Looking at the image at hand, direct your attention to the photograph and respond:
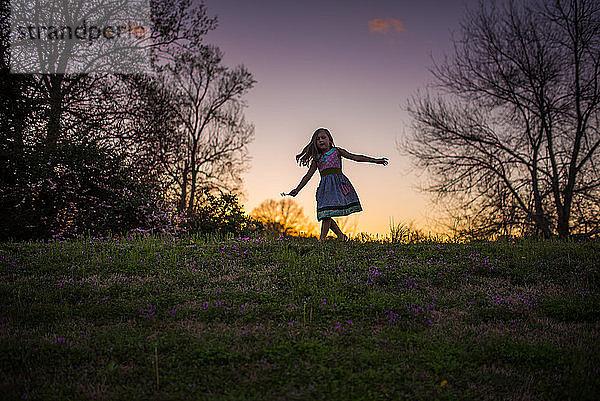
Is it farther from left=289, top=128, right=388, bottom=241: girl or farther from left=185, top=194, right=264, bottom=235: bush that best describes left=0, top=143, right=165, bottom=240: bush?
left=289, top=128, right=388, bottom=241: girl

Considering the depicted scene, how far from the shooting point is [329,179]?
10836mm

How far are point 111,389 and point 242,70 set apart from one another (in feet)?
77.3

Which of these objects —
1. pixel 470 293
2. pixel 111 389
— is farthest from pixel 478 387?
pixel 111 389

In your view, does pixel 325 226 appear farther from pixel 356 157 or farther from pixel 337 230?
pixel 356 157

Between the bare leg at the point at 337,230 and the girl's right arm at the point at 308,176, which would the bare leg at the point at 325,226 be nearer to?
the bare leg at the point at 337,230

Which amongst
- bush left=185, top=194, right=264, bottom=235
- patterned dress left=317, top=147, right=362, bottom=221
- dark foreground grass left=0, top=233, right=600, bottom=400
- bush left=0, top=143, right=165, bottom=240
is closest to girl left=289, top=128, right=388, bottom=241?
patterned dress left=317, top=147, right=362, bottom=221

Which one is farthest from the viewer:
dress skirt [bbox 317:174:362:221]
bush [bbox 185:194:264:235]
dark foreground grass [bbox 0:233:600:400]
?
bush [bbox 185:194:264:235]

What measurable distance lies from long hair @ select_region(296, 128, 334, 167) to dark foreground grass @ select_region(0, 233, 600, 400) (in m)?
2.92

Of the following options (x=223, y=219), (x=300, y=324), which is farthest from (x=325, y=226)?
(x=223, y=219)

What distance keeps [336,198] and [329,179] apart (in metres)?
0.56

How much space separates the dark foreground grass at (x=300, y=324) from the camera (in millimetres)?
4359

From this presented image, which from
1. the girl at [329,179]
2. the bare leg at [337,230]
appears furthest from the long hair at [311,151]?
the bare leg at [337,230]

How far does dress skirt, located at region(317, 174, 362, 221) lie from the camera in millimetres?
10539

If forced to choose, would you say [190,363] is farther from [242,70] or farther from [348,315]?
[242,70]
